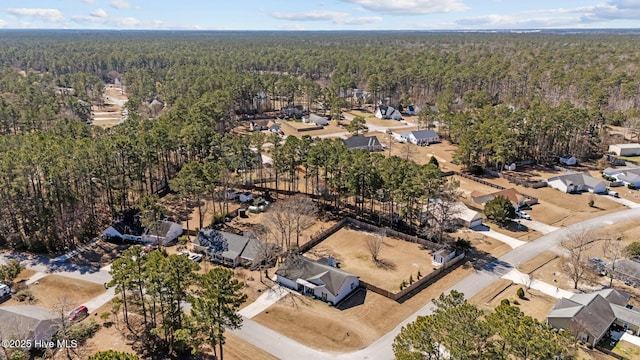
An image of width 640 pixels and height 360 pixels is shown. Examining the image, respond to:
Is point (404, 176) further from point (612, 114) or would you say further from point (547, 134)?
point (612, 114)

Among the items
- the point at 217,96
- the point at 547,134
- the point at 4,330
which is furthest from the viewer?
the point at 217,96

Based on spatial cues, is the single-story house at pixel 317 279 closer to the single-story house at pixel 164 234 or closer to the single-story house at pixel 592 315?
the single-story house at pixel 164 234

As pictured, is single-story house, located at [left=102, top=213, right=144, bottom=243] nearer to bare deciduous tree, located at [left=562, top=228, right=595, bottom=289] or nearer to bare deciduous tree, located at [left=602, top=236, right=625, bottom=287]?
bare deciduous tree, located at [left=562, top=228, right=595, bottom=289]

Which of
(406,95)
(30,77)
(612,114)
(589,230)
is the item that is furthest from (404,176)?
(30,77)

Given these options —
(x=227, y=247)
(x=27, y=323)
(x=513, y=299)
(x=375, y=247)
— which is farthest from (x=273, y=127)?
(x=27, y=323)

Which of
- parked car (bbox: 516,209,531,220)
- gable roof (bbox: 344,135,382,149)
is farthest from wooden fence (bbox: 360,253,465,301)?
gable roof (bbox: 344,135,382,149)

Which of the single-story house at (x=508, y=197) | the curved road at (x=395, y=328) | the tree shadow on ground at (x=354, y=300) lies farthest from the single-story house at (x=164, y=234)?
the single-story house at (x=508, y=197)
